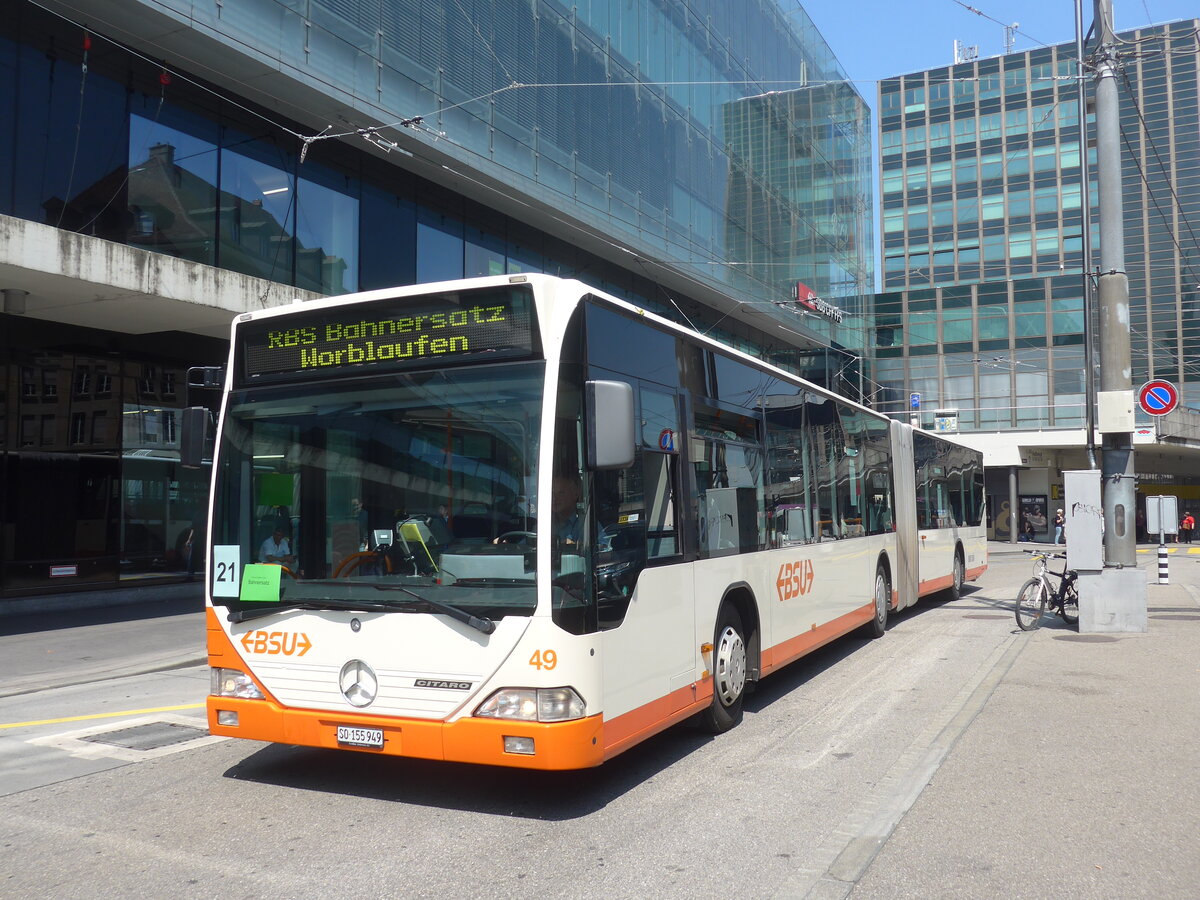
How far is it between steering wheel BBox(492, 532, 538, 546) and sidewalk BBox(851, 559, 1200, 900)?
2.25m

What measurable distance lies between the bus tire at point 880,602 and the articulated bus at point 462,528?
6.04 meters

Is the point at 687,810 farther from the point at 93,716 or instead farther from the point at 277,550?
the point at 93,716

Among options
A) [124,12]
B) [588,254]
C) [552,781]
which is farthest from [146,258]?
[588,254]

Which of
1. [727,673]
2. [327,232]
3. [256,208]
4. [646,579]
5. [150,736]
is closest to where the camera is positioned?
[646,579]

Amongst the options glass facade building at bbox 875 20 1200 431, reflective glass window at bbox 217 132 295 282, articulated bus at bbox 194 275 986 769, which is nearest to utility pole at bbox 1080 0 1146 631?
articulated bus at bbox 194 275 986 769

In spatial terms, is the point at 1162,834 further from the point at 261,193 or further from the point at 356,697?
the point at 261,193

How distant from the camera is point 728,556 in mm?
7516

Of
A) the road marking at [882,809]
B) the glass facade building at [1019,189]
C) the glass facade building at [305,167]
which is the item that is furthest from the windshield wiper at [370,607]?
the glass facade building at [1019,189]

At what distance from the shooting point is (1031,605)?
45.1 feet

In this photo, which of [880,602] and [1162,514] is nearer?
[880,602]

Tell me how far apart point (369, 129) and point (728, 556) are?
13298mm

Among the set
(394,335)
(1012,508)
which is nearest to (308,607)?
(394,335)

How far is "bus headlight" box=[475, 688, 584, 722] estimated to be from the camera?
523 cm

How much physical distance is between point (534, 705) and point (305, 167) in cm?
1682
